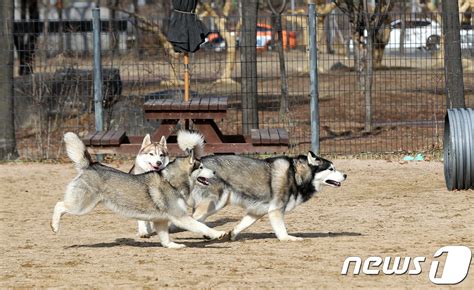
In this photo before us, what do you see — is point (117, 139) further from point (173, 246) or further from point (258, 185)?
point (173, 246)

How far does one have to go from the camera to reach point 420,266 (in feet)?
26.7

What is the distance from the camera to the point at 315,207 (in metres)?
12.4

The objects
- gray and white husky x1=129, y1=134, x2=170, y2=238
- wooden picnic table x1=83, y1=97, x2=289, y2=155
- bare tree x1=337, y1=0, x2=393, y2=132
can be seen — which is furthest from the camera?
bare tree x1=337, y1=0, x2=393, y2=132

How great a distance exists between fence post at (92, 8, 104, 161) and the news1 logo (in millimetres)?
8388

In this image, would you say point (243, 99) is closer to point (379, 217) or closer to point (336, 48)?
point (336, 48)

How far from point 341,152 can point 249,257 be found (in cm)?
835

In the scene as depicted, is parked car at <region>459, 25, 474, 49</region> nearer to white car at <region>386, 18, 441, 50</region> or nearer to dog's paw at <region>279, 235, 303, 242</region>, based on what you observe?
white car at <region>386, 18, 441, 50</region>

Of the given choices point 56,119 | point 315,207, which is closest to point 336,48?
point 56,119

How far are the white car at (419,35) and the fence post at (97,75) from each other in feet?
15.0

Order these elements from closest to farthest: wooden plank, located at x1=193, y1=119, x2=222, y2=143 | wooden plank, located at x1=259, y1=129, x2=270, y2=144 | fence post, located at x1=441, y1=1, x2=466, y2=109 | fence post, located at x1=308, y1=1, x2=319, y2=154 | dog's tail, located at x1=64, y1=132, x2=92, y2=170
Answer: dog's tail, located at x1=64, y1=132, x2=92, y2=170 < wooden plank, located at x1=259, y1=129, x2=270, y2=144 < wooden plank, located at x1=193, y1=119, x2=222, y2=143 < fence post, located at x1=308, y1=1, x2=319, y2=154 < fence post, located at x1=441, y1=1, x2=466, y2=109

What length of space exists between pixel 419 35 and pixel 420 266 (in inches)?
389

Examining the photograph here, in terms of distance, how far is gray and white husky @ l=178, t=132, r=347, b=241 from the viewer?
32.3 feet

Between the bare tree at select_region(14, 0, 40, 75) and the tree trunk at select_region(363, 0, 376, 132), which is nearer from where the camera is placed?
the bare tree at select_region(14, 0, 40, 75)

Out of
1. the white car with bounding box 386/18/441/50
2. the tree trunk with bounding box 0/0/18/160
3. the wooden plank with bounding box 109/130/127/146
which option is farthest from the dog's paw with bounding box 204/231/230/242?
the white car with bounding box 386/18/441/50
